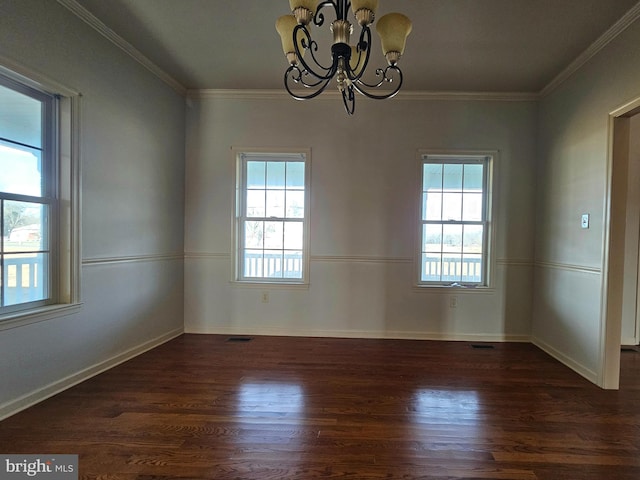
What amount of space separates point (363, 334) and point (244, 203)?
81.7 inches

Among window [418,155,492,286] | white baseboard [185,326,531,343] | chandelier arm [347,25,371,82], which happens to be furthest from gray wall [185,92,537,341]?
chandelier arm [347,25,371,82]

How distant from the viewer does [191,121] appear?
12.5 ft

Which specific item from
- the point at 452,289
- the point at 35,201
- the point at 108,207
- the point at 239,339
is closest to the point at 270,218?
the point at 239,339

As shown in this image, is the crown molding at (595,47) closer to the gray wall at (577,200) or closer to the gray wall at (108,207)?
the gray wall at (577,200)

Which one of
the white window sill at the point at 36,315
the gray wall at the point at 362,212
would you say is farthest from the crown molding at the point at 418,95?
the white window sill at the point at 36,315

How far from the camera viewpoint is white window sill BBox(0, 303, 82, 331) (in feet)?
6.61

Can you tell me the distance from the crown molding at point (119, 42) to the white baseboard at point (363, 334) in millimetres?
2793

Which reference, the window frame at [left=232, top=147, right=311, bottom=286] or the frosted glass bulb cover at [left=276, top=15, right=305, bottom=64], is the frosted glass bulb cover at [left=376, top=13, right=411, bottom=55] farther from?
the window frame at [left=232, top=147, right=311, bottom=286]

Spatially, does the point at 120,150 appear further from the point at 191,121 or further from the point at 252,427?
the point at 252,427

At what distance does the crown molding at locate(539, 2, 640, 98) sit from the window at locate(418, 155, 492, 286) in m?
0.93

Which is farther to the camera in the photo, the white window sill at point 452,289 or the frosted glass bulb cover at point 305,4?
the white window sill at point 452,289

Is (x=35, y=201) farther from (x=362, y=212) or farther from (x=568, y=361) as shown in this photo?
(x=568, y=361)

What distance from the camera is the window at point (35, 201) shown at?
210 cm

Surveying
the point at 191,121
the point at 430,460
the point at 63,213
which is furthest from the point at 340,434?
the point at 191,121
